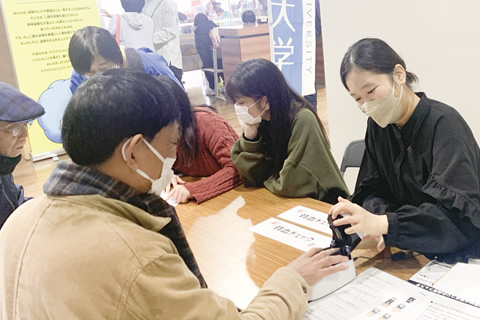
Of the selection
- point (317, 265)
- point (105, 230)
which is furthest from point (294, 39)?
point (105, 230)

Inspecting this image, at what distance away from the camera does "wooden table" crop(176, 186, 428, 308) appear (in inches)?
49.1

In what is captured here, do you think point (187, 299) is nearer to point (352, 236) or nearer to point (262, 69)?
point (352, 236)

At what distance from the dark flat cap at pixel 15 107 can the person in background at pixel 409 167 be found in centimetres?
115

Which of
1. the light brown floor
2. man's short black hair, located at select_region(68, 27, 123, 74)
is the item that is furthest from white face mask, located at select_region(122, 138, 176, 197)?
the light brown floor

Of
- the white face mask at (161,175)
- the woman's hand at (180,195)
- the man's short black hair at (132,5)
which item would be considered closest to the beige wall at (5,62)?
the man's short black hair at (132,5)

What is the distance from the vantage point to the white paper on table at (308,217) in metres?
1.54

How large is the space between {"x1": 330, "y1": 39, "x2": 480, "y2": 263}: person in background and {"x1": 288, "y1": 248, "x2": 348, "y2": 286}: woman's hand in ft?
0.31

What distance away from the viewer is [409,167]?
1.42 m

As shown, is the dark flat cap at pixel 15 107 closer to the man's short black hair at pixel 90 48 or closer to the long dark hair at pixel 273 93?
the man's short black hair at pixel 90 48

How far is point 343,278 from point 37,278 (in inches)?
28.6

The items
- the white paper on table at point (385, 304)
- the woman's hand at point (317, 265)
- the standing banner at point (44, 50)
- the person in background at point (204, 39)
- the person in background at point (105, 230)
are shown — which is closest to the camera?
the person in background at point (105, 230)

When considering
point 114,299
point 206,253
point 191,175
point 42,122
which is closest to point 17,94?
point 191,175

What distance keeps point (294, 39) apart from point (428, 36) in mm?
1555

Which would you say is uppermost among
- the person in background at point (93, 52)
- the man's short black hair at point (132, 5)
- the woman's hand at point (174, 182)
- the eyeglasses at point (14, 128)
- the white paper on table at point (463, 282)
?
the man's short black hair at point (132, 5)
